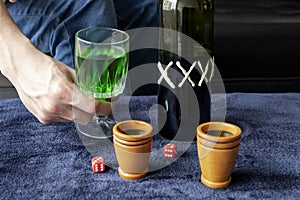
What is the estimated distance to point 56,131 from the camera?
0.96m

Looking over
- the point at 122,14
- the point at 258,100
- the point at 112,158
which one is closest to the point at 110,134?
the point at 112,158

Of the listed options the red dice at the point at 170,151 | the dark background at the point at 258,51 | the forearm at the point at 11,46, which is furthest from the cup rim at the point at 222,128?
the dark background at the point at 258,51

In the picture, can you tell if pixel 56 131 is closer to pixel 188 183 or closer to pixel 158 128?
pixel 158 128

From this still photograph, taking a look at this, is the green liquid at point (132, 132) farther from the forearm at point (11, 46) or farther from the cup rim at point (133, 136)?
the forearm at point (11, 46)

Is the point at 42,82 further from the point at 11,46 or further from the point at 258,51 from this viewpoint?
the point at 258,51

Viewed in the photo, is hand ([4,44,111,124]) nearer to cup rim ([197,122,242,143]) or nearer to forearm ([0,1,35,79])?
forearm ([0,1,35,79])

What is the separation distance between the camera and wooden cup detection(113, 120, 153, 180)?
0.77 metres

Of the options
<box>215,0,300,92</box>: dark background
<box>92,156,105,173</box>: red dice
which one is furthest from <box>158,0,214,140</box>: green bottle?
<box>215,0,300,92</box>: dark background

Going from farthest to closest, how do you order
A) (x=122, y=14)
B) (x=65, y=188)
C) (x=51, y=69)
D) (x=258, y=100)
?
(x=122, y=14)
(x=258, y=100)
(x=51, y=69)
(x=65, y=188)

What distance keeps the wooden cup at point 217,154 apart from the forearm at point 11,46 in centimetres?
37

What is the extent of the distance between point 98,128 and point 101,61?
0.53ft

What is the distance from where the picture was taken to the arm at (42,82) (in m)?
0.86

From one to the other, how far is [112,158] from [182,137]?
0.14 m

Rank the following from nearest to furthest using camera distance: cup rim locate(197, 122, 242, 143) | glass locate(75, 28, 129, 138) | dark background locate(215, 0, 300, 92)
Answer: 1. cup rim locate(197, 122, 242, 143)
2. glass locate(75, 28, 129, 138)
3. dark background locate(215, 0, 300, 92)
